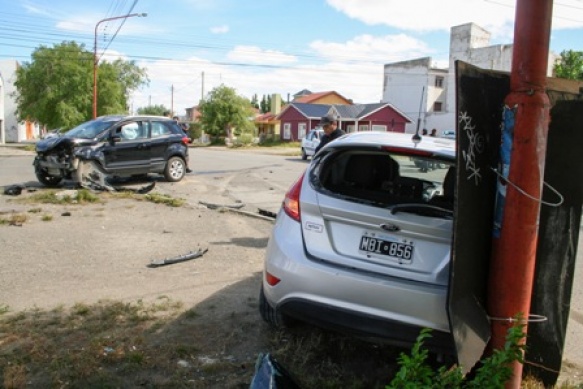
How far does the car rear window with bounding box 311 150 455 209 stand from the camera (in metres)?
3.58

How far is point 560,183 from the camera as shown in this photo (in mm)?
3035

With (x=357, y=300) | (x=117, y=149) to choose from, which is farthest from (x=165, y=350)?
(x=117, y=149)

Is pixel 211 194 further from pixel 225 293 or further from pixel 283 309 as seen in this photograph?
pixel 283 309

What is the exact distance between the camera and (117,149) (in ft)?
41.1

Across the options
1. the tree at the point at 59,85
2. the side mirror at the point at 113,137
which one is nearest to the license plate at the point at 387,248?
the side mirror at the point at 113,137

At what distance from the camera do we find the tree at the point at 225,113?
56.3 meters

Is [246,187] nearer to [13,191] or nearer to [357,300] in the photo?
[13,191]

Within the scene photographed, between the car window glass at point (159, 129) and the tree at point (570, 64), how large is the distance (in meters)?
50.0

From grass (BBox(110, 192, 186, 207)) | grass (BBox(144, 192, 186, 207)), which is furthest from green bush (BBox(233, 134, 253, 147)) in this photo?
grass (BBox(144, 192, 186, 207))

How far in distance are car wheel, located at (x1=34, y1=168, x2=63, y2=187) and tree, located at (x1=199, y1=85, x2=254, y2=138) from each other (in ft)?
145

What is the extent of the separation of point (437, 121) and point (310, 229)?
51.6 metres

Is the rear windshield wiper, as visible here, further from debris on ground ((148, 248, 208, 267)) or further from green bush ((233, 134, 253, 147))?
green bush ((233, 134, 253, 147))

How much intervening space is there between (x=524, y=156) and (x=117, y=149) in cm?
1137

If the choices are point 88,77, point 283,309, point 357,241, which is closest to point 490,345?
point 357,241
